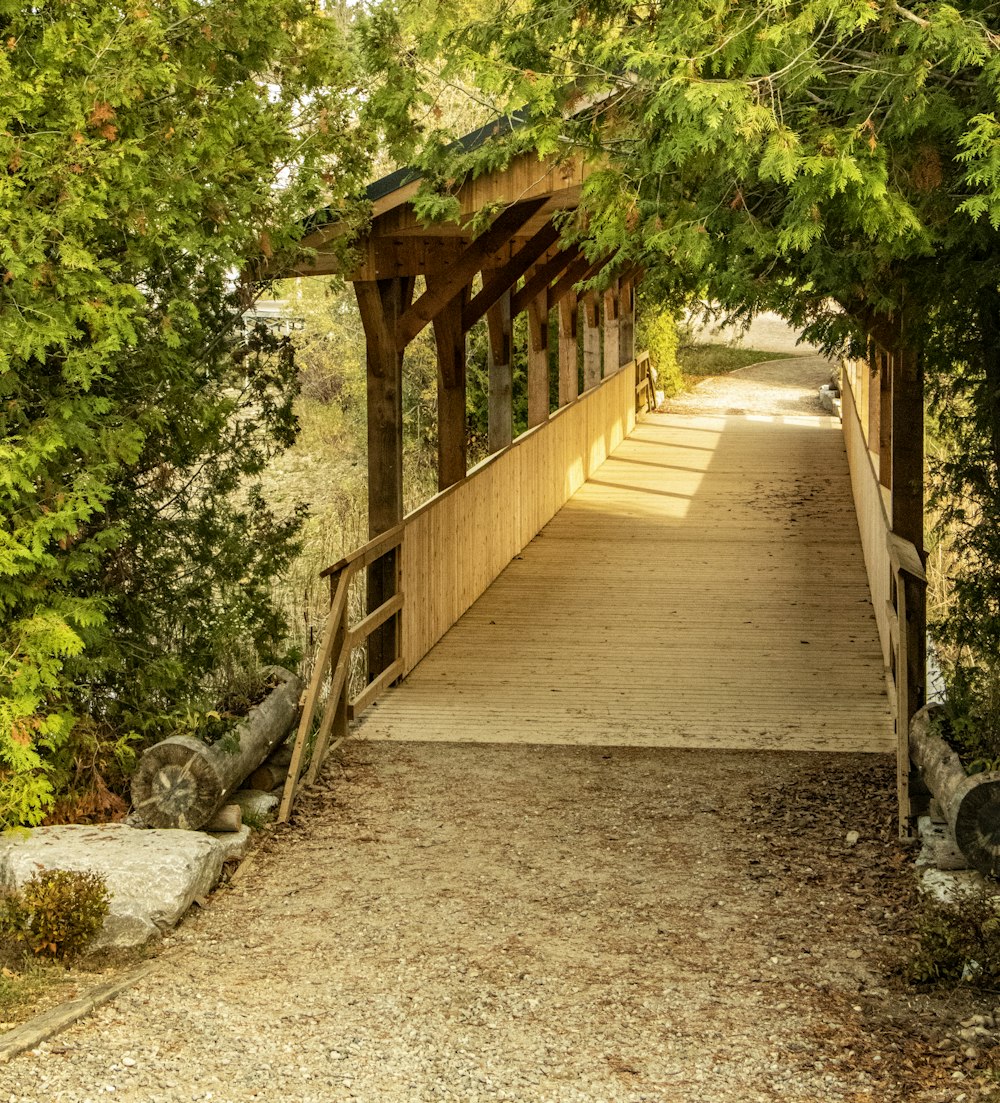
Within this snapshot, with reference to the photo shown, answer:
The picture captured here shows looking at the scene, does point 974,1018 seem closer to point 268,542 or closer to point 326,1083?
point 326,1083

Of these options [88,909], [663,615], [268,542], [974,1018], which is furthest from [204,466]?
[663,615]

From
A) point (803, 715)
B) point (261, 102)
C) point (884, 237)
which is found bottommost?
point (803, 715)

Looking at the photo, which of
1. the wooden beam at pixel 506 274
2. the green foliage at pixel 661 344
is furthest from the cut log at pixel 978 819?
the green foliage at pixel 661 344

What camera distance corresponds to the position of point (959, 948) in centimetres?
484

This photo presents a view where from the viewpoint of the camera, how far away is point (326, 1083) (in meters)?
4.14

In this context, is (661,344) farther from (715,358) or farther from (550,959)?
(550,959)

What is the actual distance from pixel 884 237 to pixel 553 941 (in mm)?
2737

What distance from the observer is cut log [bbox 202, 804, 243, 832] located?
20.7ft

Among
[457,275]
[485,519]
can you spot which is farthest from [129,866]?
[485,519]

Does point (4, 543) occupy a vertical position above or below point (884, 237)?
below

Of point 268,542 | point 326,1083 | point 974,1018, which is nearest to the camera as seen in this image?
point 326,1083

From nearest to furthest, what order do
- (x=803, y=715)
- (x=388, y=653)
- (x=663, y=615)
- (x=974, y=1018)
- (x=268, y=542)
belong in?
(x=974, y=1018)
(x=268, y=542)
(x=803, y=715)
(x=388, y=653)
(x=663, y=615)

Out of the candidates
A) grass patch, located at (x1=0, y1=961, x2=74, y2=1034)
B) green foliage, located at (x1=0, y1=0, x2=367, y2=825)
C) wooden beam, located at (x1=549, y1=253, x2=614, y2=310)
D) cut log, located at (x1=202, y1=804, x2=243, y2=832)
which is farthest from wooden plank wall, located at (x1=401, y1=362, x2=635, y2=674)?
grass patch, located at (x1=0, y1=961, x2=74, y2=1034)

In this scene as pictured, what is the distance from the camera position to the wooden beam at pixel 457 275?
897 centimetres
